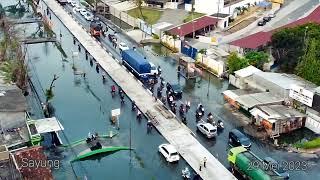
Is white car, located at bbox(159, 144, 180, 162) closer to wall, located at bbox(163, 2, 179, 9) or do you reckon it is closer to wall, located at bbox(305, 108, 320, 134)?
wall, located at bbox(305, 108, 320, 134)

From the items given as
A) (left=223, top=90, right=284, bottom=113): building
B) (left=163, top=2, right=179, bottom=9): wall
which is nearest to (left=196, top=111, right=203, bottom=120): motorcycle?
(left=223, top=90, right=284, bottom=113): building

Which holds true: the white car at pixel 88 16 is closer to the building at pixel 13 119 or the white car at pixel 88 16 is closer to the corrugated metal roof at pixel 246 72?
the corrugated metal roof at pixel 246 72

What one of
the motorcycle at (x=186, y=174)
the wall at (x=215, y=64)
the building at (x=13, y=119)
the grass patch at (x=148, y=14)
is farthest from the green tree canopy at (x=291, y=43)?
the building at (x=13, y=119)

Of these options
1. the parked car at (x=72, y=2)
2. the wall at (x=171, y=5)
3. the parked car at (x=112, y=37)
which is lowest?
the parked car at (x=112, y=37)

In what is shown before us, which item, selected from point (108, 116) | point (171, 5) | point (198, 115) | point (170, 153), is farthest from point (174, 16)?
point (170, 153)

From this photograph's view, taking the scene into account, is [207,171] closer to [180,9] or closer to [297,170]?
[297,170]

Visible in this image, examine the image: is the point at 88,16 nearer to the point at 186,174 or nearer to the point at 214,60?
the point at 214,60

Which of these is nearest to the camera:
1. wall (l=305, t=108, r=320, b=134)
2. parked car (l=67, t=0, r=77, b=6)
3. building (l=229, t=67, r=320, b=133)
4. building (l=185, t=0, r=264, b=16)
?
wall (l=305, t=108, r=320, b=134)
